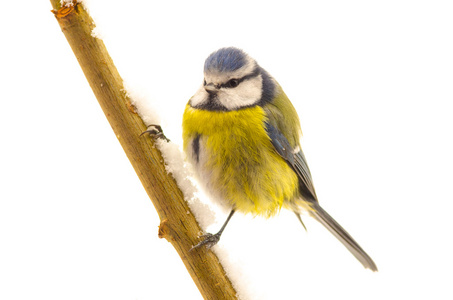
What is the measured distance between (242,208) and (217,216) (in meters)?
0.07

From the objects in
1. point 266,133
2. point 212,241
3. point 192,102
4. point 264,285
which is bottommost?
point 264,285

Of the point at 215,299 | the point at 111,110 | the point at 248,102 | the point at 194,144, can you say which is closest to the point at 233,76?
the point at 248,102

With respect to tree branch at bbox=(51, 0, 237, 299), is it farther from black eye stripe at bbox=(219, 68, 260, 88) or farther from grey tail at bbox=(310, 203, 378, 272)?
grey tail at bbox=(310, 203, 378, 272)

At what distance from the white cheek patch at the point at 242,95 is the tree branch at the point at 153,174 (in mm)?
212

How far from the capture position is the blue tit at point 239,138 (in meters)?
1.02

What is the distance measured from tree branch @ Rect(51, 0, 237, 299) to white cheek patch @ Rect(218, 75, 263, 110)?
0.21m

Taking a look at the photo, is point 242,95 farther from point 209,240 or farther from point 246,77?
point 209,240

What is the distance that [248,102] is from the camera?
1.06 metres

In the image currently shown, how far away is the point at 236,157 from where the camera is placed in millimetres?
1021

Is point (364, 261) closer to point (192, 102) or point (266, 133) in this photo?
point (266, 133)

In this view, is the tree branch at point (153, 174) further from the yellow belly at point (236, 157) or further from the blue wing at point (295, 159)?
the blue wing at point (295, 159)

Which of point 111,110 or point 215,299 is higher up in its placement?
point 111,110

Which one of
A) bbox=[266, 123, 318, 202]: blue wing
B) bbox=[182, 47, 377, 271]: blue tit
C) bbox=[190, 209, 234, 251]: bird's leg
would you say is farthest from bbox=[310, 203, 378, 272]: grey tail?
bbox=[190, 209, 234, 251]: bird's leg

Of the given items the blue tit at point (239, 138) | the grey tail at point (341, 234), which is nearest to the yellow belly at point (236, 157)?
the blue tit at point (239, 138)
